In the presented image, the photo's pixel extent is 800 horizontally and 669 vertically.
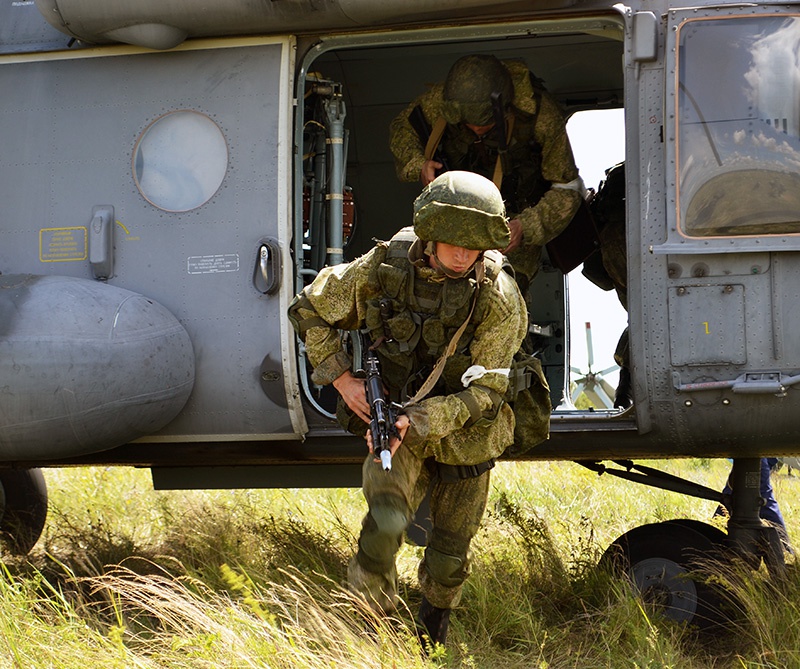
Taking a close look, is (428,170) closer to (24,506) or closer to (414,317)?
(414,317)

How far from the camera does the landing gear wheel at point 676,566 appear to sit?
459 cm

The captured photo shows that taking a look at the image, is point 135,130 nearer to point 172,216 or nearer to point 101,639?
point 172,216

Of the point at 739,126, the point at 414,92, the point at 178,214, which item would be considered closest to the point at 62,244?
the point at 178,214

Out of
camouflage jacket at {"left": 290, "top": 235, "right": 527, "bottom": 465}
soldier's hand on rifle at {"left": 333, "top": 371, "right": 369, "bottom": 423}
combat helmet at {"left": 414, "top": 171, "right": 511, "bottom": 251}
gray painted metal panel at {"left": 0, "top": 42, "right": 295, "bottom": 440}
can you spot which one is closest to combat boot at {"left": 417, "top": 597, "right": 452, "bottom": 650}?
camouflage jacket at {"left": 290, "top": 235, "right": 527, "bottom": 465}

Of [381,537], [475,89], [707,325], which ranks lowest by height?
[381,537]

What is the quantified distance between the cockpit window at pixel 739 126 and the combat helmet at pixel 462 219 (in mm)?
1021

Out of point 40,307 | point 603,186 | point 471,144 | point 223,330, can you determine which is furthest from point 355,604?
point 603,186

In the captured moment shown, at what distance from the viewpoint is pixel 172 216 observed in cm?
483

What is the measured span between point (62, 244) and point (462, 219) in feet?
7.04

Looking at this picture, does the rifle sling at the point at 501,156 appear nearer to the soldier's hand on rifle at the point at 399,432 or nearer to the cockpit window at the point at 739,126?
the cockpit window at the point at 739,126

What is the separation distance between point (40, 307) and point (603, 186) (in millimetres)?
2899

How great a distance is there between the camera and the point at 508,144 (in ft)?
16.6

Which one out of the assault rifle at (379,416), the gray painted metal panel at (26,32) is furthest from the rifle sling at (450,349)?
the gray painted metal panel at (26,32)

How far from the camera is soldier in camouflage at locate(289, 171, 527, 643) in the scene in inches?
145
